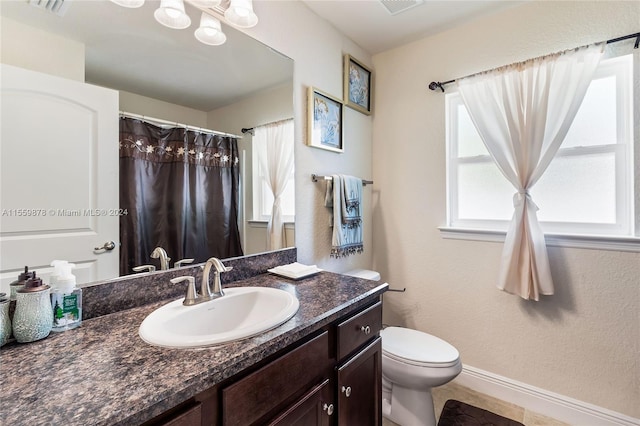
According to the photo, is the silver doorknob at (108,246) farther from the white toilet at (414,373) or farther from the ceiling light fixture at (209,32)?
the white toilet at (414,373)

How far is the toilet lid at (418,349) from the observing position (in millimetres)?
1404

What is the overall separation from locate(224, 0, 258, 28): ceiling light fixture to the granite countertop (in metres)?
1.27

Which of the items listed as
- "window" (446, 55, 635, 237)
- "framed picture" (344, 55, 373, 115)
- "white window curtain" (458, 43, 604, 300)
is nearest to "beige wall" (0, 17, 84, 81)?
"framed picture" (344, 55, 373, 115)

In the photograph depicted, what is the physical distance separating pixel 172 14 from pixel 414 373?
1.92 m

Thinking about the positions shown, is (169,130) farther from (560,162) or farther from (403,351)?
(560,162)

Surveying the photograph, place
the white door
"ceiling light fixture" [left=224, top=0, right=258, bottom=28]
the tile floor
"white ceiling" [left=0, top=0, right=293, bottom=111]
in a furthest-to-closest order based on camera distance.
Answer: the tile floor
"ceiling light fixture" [left=224, top=0, right=258, bottom=28]
"white ceiling" [left=0, top=0, right=293, bottom=111]
the white door

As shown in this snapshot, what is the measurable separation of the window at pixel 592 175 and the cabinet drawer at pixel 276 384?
4.92ft

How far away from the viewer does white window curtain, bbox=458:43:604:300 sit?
5.04ft

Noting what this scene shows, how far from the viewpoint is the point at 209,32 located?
127 centimetres

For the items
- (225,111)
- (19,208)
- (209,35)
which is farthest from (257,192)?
(19,208)

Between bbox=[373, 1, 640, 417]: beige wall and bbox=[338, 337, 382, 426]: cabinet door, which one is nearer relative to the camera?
bbox=[338, 337, 382, 426]: cabinet door

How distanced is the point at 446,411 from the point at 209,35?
2323mm

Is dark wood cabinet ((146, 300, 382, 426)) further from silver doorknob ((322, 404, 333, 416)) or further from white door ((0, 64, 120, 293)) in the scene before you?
white door ((0, 64, 120, 293))

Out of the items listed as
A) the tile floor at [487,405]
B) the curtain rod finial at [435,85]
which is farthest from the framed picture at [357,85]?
the tile floor at [487,405]
